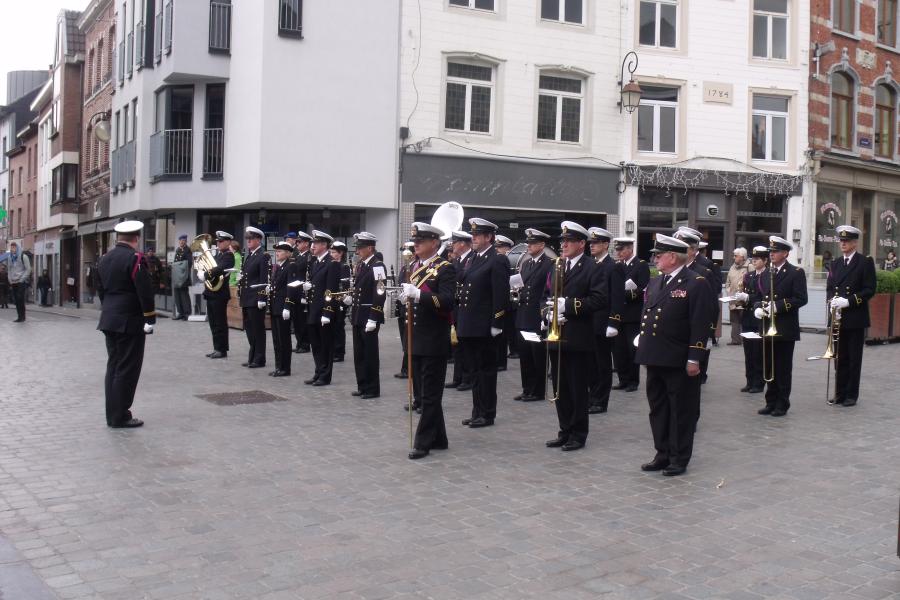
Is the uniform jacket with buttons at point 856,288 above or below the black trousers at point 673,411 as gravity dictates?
above

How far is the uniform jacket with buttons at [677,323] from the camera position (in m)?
7.34

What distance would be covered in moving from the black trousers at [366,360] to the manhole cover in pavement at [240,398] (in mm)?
926

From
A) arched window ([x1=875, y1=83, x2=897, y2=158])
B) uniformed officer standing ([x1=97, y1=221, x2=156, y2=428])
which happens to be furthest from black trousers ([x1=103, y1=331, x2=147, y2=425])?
arched window ([x1=875, y1=83, x2=897, y2=158])

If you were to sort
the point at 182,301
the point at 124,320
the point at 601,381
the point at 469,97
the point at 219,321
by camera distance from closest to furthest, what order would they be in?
the point at 124,320 < the point at 601,381 < the point at 219,321 < the point at 182,301 < the point at 469,97

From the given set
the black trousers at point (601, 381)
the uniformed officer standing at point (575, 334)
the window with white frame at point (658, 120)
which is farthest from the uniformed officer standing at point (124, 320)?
the window with white frame at point (658, 120)

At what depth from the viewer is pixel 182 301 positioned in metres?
21.7

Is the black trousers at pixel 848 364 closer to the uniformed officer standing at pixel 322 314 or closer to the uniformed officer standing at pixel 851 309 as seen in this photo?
the uniformed officer standing at pixel 851 309

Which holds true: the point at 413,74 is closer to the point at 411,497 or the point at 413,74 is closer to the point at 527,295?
the point at 527,295

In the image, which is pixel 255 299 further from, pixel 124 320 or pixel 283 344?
pixel 124 320

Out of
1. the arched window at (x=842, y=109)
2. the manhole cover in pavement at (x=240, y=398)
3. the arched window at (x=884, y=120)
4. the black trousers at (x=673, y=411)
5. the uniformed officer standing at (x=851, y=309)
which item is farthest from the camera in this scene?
the arched window at (x=884, y=120)

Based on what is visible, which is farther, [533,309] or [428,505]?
[533,309]

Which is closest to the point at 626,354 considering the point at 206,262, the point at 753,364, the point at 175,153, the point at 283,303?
the point at 753,364

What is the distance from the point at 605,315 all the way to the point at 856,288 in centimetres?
296

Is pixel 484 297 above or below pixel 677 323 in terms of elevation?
above
